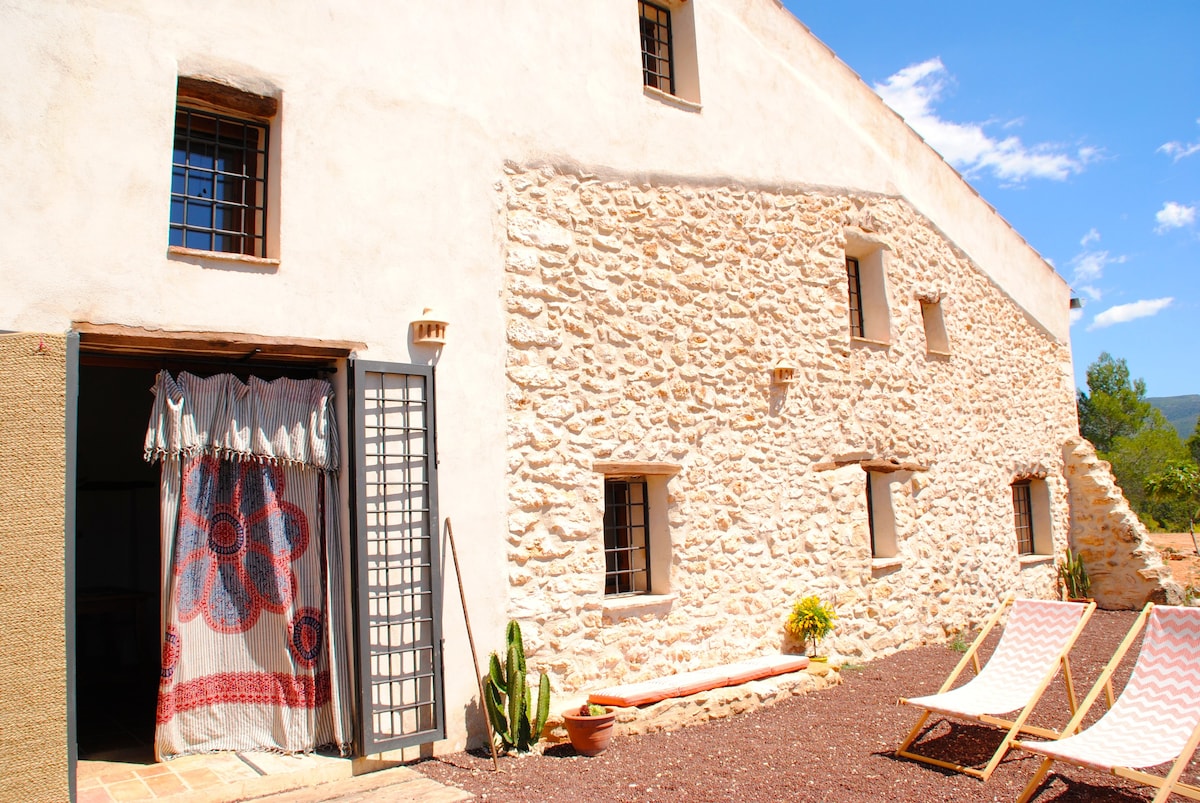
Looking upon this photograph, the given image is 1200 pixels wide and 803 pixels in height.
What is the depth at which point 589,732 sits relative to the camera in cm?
565

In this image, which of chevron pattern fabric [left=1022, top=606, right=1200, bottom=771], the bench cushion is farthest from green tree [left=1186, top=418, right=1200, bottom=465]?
chevron pattern fabric [left=1022, top=606, right=1200, bottom=771]

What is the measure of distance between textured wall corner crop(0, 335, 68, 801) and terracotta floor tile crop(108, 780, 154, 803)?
38cm

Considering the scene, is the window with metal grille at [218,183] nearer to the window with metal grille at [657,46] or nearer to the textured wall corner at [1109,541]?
the window with metal grille at [657,46]

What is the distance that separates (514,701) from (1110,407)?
167 ft

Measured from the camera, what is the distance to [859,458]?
9.14 m

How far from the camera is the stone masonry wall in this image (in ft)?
21.5

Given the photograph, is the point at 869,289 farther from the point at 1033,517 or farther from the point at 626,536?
the point at 1033,517

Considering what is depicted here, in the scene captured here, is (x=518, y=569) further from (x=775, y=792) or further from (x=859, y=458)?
(x=859, y=458)

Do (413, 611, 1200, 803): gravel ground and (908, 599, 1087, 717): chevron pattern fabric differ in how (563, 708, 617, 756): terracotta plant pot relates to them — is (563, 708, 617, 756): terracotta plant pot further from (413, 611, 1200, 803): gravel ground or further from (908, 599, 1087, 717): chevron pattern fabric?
(908, 599, 1087, 717): chevron pattern fabric

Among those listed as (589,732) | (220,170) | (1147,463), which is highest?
(220,170)

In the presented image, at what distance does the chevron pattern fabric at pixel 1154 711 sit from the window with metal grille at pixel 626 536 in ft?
11.5

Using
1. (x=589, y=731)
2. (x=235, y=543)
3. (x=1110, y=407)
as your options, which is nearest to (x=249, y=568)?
(x=235, y=543)

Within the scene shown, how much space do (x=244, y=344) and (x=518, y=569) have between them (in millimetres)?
2544

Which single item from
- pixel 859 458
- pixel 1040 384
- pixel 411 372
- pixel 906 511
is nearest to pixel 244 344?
pixel 411 372
